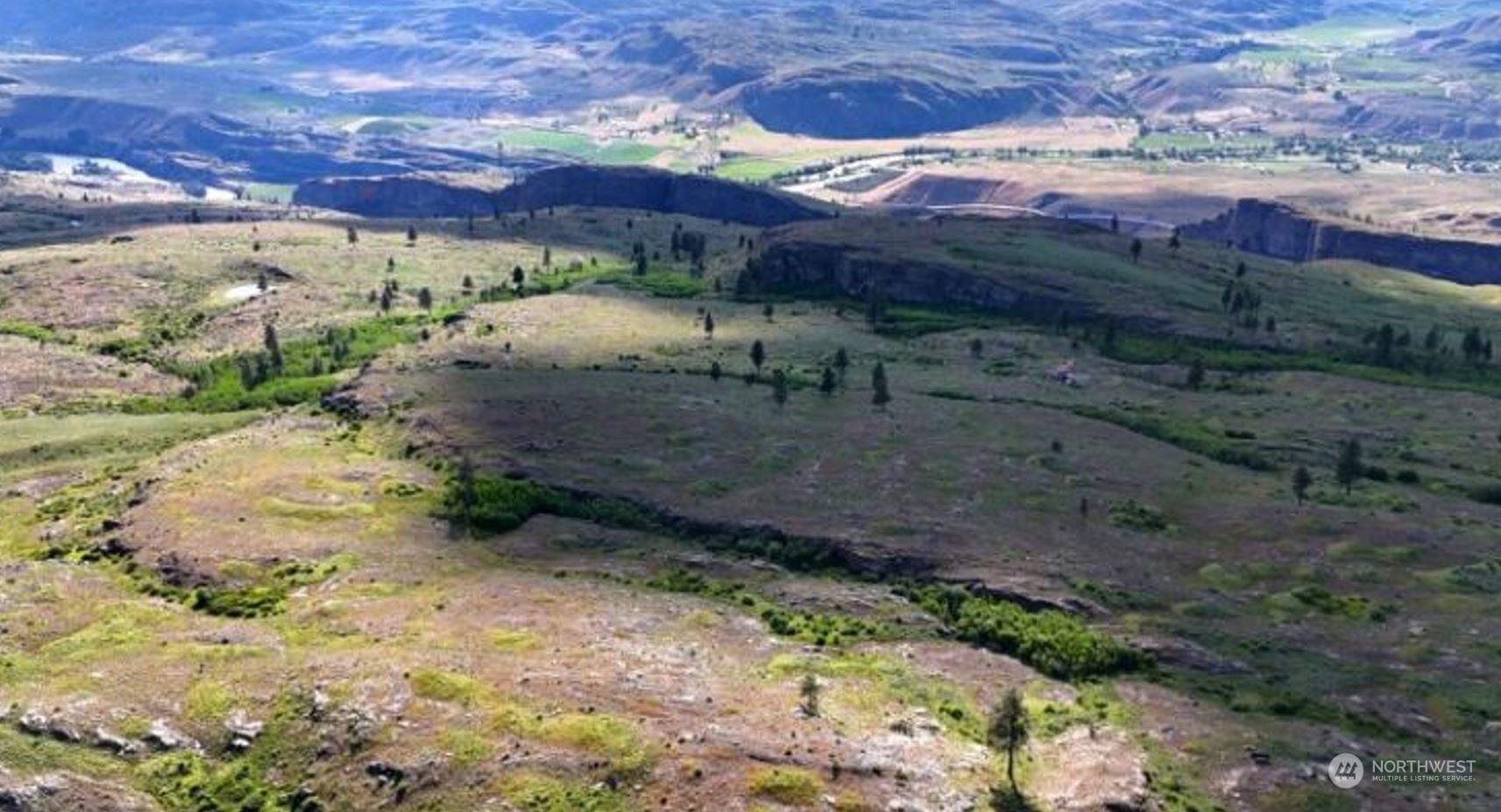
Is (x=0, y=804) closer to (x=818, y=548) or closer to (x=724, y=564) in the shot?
(x=724, y=564)

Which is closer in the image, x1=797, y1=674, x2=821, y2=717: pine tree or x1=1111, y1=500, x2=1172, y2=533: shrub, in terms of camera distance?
x1=797, y1=674, x2=821, y2=717: pine tree

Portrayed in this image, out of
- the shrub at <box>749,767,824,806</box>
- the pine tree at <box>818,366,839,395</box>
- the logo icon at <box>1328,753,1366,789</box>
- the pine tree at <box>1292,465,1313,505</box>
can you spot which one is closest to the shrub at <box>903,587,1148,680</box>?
the logo icon at <box>1328,753,1366,789</box>

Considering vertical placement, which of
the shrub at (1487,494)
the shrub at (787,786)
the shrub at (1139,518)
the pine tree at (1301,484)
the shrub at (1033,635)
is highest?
the pine tree at (1301,484)

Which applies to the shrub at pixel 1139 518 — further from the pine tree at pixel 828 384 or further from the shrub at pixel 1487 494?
the pine tree at pixel 828 384

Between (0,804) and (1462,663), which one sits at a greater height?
(1462,663)

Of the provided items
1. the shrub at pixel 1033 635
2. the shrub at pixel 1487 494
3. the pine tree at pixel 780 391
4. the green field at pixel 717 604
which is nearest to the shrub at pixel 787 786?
the green field at pixel 717 604

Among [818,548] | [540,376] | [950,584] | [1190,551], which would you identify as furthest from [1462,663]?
[540,376]

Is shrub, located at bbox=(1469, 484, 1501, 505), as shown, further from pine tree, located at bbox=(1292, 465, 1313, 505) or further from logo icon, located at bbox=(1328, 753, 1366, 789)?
logo icon, located at bbox=(1328, 753, 1366, 789)

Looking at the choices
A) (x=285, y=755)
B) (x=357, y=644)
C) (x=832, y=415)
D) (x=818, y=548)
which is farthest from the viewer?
(x=832, y=415)
